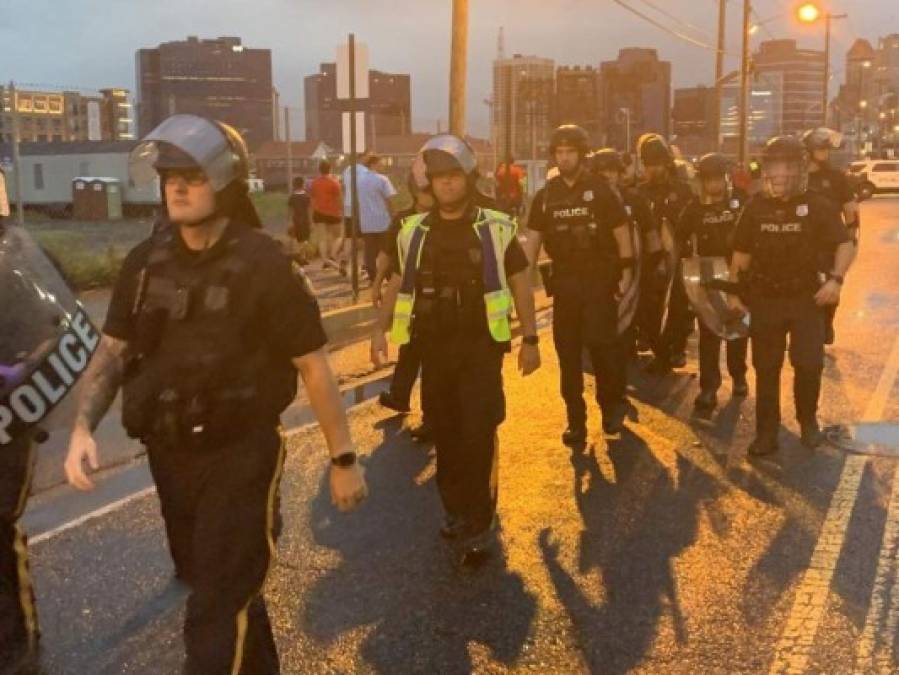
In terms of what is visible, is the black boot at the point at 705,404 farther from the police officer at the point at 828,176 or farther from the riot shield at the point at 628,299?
the police officer at the point at 828,176

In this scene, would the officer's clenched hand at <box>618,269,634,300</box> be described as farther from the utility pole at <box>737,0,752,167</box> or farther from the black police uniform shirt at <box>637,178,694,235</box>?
the utility pole at <box>737,0,752,167</box>

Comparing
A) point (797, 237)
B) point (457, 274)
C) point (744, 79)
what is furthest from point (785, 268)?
point (744, 79)

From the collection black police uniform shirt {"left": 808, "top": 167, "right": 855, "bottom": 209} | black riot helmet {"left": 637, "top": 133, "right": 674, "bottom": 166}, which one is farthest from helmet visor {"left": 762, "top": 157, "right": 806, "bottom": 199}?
black police uniform shirt {"left": 808, "top": 167, "right": 855, "bottom": 209}

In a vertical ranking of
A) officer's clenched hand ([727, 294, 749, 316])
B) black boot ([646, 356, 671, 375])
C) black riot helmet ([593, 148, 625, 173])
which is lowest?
black boot ([646, 356, 671, 375])

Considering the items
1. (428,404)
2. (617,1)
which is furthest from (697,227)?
(617,1)

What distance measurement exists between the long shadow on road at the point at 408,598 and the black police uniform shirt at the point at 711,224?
3.38 meters

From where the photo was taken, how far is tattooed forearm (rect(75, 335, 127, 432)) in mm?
3293

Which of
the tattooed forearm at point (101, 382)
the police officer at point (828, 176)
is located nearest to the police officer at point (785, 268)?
the police officer at point (828, 176)

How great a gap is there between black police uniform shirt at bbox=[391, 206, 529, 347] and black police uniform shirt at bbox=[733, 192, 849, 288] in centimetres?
220

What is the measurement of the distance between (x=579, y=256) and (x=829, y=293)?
56.9 inches

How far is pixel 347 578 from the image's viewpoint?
15.8ft

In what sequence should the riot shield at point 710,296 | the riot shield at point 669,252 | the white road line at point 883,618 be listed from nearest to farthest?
the white road line at point 883,618, the riot shield at point 710,296, the riot shield at point 669,252

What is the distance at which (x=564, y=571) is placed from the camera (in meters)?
4.88

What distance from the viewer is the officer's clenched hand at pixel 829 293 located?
6.41m
